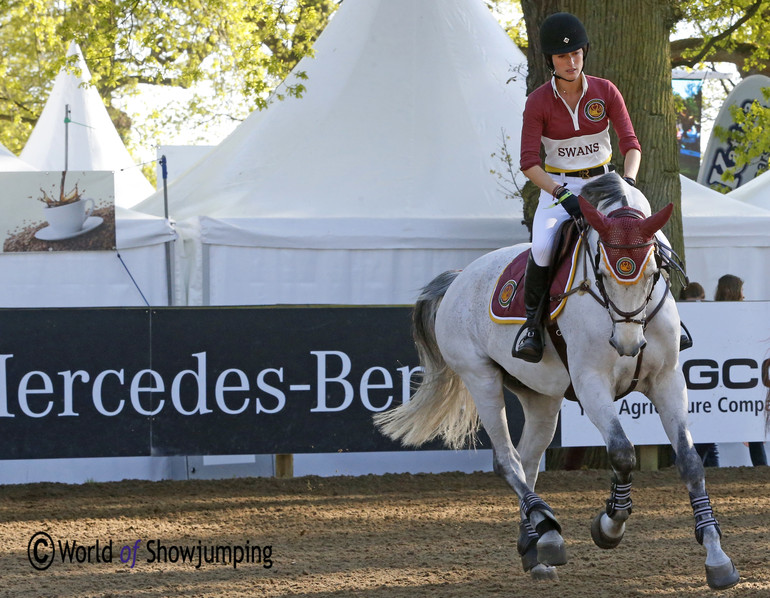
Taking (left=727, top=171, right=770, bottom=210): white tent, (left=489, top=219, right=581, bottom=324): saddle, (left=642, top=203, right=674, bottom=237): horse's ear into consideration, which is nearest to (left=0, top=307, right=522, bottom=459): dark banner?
(left=489, top=219, right=581, bottom=324): saddle

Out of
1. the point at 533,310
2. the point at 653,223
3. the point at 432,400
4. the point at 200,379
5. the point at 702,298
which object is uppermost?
the point at 653,223

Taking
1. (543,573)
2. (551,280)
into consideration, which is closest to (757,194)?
(551,280)

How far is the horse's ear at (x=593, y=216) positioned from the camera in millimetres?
4449

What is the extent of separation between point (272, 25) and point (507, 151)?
3157 millimetres

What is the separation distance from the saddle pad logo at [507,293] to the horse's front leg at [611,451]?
2.78ft

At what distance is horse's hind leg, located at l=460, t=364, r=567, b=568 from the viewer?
5.16m

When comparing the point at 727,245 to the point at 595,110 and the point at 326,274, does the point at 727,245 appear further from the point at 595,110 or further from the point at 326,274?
the point at 595,110

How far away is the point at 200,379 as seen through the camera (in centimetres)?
819

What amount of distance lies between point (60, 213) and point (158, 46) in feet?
11.2

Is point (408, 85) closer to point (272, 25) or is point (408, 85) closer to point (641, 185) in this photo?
point (272, 25)

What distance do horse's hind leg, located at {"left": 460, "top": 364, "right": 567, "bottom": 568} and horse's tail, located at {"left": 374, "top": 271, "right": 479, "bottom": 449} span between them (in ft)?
1.38

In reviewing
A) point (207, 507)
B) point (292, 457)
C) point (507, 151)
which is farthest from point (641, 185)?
point (207, 507)

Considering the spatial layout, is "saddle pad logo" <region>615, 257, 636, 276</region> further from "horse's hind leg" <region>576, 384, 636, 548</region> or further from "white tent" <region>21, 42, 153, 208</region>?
"white tent" <region>21, 42, 153, 208</region>

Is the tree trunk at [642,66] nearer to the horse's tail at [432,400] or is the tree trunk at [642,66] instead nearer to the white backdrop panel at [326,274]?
the white backdrop panel at [326,274]
